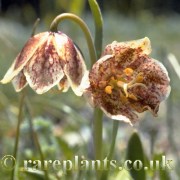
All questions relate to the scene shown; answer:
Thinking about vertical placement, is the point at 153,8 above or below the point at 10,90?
above

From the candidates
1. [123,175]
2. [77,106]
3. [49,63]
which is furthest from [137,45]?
[77,106]

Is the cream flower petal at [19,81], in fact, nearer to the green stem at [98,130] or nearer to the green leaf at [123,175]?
the green stem at [98,130]

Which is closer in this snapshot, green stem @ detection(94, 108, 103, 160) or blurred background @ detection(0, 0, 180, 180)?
green stem @ detection(94, 108, 103, 160)

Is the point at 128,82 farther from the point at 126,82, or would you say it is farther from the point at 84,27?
the point at 84,27

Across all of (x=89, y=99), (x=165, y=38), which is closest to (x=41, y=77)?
(x=89, y=99)

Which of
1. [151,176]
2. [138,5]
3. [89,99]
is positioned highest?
[138,5]

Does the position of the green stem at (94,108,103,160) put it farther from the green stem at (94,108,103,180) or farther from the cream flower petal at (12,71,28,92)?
the cream flower petal at (12,71,28,92)

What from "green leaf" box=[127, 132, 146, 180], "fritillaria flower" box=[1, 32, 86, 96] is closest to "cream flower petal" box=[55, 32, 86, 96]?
"fritillaria flower" box=[1, 32, 86, 96]

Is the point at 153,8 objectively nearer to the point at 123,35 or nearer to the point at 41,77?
the point at 123,35
